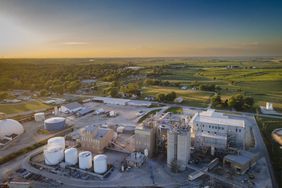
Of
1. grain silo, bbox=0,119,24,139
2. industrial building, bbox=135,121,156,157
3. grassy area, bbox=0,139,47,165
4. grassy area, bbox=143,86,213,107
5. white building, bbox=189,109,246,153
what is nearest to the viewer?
grassy area, bbox=0,139,47,165

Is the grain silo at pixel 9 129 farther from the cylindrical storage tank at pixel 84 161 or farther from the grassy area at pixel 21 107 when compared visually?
the grassy area at pixel 21 107

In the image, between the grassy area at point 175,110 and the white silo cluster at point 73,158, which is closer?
the white silo cluster at point 73,158

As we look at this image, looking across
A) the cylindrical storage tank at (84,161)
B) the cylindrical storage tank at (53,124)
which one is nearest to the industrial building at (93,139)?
the cylindrical storage tank at (84,161)

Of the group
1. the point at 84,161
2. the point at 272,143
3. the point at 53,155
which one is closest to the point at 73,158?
the point at 84,161

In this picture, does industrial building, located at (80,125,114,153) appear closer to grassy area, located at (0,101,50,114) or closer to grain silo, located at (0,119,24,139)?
grain silo, located at (0,119,24,139)

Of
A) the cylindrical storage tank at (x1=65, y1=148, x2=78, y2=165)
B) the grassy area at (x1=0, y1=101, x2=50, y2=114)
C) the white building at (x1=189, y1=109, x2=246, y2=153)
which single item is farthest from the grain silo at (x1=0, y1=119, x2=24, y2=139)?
the white building at (x1=189, y1=109, x2=246, y2=153)

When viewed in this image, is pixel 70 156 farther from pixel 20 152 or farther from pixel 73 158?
pixel 20 152
